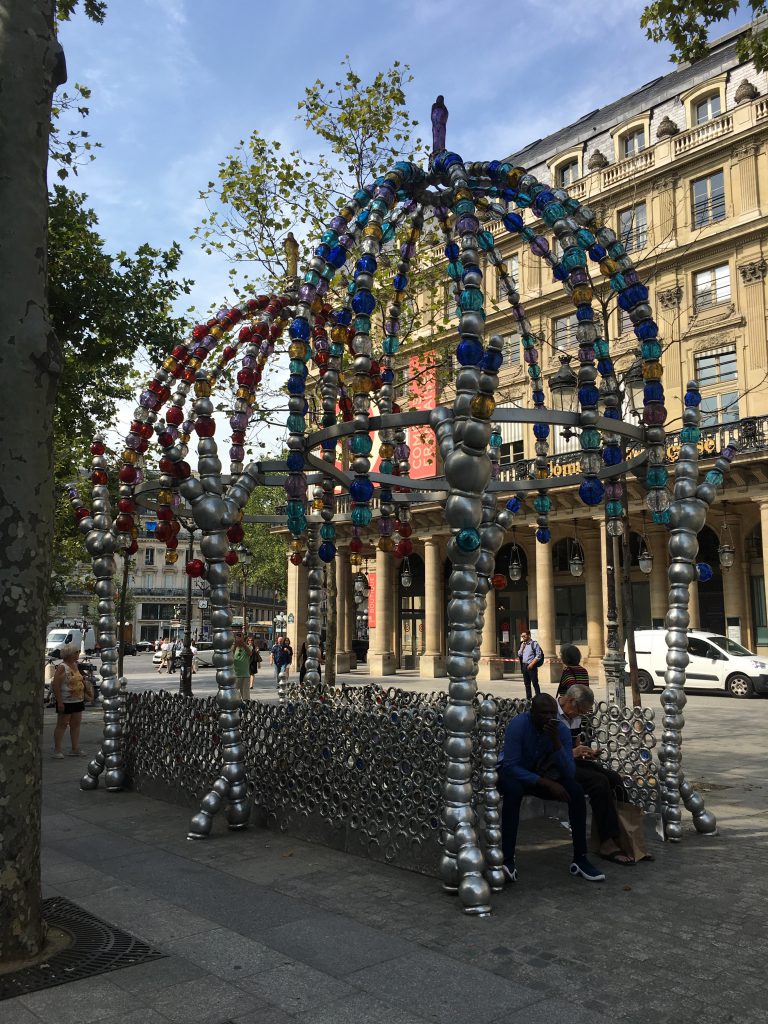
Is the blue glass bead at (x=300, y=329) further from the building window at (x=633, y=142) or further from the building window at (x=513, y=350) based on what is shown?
the building window at (x=633, y=142)

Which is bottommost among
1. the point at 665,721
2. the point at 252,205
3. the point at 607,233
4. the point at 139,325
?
the point at 665,721

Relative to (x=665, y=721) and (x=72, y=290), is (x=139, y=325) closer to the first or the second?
(x=72, y=290)

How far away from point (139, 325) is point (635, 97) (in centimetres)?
2767

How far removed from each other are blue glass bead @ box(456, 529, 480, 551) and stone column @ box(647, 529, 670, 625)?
24702mm

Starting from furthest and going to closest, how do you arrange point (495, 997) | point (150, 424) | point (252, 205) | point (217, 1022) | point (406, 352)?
point (406, 352)
point (252, 205)
point (150, 424)
point (495, 997)
point (217, 1022)

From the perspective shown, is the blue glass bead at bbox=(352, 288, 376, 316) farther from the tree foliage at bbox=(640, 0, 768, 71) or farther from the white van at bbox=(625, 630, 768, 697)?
the white van at bbox=(625, 630, 768, 697)

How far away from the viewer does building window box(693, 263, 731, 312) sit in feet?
92.2

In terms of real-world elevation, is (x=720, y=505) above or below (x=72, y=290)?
below

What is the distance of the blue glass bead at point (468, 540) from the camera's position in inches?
222

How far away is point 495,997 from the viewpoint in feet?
12.9

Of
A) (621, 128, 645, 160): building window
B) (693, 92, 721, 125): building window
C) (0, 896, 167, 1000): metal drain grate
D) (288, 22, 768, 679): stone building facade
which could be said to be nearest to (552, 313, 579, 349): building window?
(288, 22, 768, 679): stone building facade

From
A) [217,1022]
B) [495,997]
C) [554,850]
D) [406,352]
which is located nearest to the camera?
[217,1022]

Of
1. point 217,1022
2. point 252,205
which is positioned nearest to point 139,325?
point 252,205

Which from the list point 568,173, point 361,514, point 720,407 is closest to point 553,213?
point 361,514
